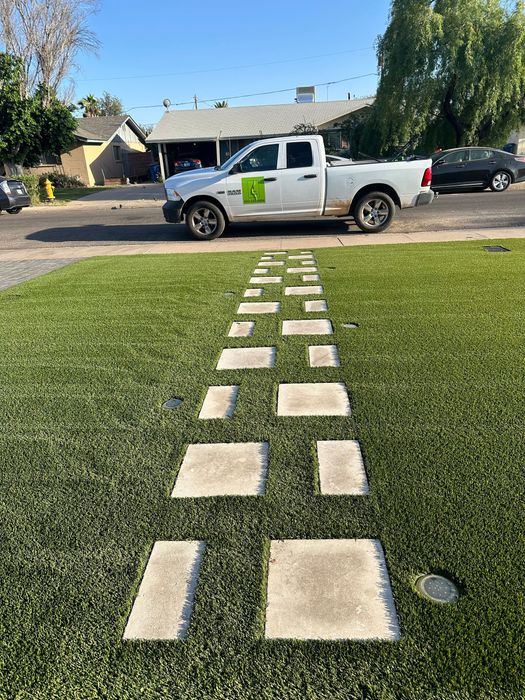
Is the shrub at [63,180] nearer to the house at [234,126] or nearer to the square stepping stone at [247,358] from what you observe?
the house at [234,126]

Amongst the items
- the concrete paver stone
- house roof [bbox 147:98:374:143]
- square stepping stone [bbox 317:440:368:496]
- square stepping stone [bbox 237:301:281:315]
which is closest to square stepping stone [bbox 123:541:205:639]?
square stepping stone [bbox 317:440:368:496]

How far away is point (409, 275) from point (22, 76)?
2733cm

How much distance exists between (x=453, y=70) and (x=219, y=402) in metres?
23.4

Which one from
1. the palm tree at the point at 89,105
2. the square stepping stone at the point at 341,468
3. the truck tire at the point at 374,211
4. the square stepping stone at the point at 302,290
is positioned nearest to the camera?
the square stepping stone at the point at 341,468

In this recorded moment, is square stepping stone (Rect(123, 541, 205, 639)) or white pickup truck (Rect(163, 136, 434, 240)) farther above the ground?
white pickup truck (Rect(163, 136, 434, 240))

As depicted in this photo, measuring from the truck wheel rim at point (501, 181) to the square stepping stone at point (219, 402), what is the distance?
58.5 feet

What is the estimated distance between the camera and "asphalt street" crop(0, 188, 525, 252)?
11.0m

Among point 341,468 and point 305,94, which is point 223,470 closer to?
point 341,468

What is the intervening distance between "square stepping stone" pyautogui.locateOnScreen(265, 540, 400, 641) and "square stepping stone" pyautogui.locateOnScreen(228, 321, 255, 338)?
2.58 m

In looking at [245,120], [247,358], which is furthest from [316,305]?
[245,120]

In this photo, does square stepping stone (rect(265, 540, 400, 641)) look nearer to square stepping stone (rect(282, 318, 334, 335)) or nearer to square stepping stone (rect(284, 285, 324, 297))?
square stepping stone (rect(282, 318, 334, 335))

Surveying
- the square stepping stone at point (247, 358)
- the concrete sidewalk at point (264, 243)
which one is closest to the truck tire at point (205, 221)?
the concrete sidewalk at point (264, 243)

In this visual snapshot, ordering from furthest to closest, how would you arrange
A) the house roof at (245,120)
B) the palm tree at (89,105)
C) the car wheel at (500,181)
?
the palm tree at (89,105) < the house roof at (245,120) < the car wheel at (500,181)

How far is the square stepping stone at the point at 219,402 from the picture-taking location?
123 inches
